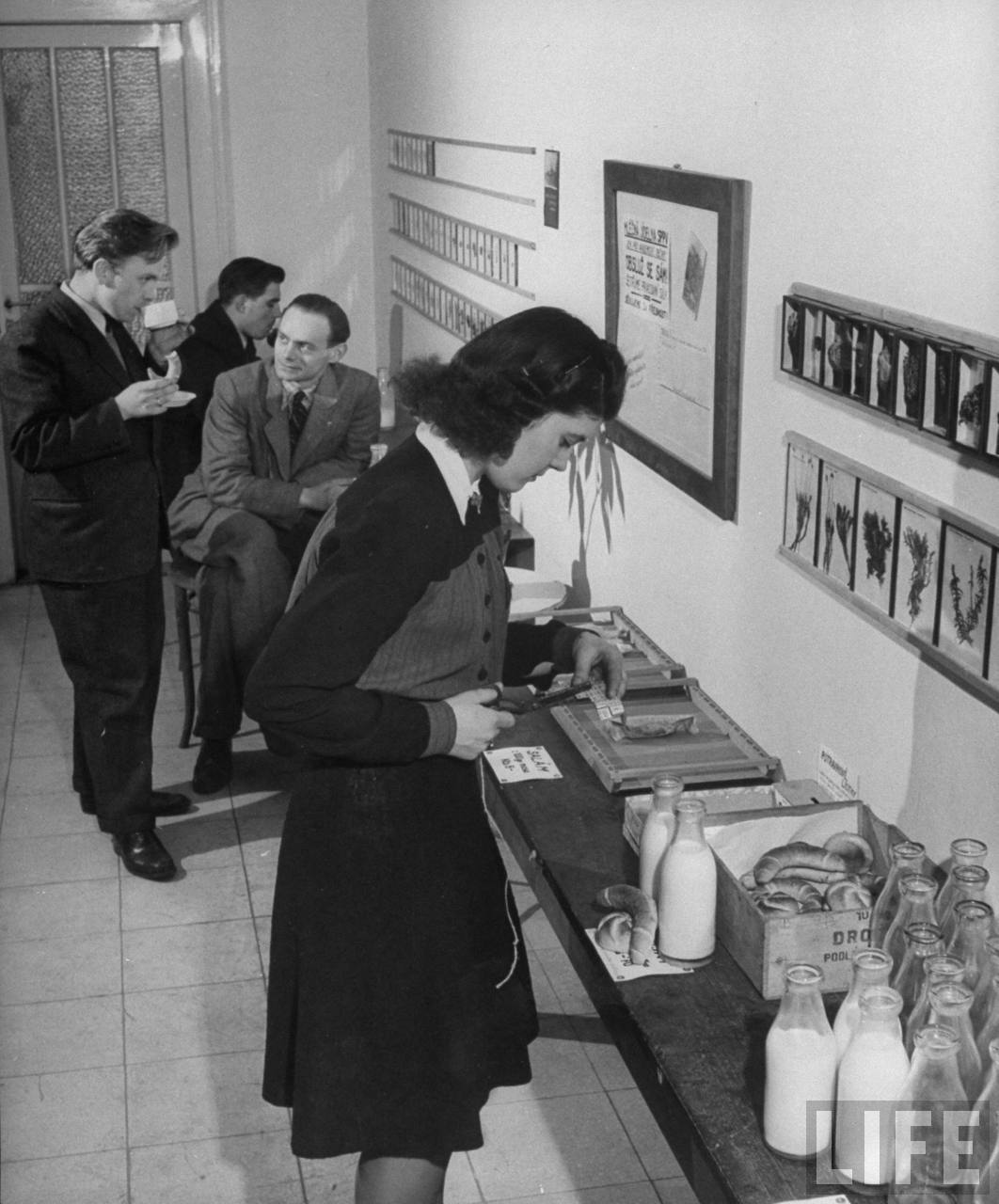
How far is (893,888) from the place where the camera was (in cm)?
201

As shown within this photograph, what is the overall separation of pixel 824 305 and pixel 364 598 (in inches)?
36.7

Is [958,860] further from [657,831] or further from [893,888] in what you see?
[657,831]

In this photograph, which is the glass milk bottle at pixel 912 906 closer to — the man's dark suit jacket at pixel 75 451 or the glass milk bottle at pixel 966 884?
the glass milk bottle at pixel 966 884

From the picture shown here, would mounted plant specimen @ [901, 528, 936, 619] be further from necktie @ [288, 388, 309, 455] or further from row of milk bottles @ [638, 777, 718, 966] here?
necktie @ [288, 388, 309, 455]

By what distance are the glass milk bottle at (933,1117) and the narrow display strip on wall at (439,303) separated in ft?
10.1

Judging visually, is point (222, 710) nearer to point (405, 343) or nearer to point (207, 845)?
point (207, 845)

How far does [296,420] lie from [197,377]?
108cm

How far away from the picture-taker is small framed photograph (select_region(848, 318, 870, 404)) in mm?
A: 2309

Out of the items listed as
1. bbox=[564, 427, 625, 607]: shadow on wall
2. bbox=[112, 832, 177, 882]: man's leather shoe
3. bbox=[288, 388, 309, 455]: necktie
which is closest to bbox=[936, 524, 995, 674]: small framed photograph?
bbox=[564, 427, 625, 607]: shadow on wall

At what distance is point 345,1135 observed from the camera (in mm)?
2240

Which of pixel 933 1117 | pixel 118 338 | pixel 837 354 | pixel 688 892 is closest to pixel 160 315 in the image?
pixel 118 338

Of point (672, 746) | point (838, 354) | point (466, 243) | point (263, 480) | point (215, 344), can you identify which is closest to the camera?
point (838, 354)

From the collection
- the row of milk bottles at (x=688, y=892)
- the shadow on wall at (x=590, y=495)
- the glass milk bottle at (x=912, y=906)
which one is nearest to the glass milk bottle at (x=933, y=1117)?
the glass milk bottle at (x=912, y=906)

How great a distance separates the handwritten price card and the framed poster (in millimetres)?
591
